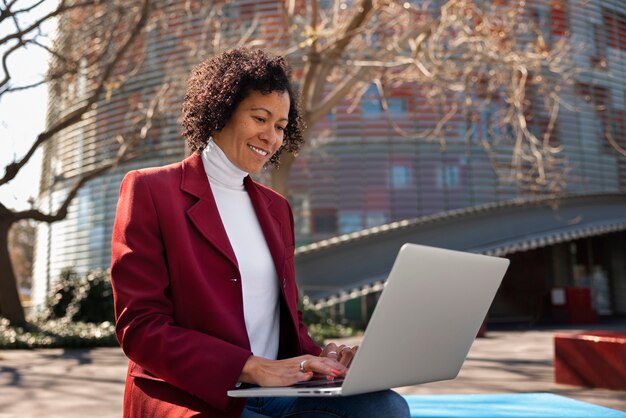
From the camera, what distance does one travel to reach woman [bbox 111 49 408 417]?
1.92m

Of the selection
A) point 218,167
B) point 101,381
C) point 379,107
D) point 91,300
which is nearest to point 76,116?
point 91,300

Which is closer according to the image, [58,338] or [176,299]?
[176,299]

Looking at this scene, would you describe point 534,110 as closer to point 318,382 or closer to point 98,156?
point 98,156

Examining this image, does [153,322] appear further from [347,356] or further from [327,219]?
[327,219]

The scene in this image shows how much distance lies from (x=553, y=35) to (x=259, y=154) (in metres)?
22.5

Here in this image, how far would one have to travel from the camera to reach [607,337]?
6.89 m

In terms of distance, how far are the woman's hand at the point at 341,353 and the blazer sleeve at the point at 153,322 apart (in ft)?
1.14

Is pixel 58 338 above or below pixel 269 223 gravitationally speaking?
below

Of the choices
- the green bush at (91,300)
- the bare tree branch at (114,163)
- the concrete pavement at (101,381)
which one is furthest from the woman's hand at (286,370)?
the green bush at (91,300)

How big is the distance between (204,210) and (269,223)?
11.0 inches

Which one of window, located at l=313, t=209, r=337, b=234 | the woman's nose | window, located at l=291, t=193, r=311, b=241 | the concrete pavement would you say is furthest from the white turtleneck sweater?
window, located at l=313, t=209, r=337, b=234

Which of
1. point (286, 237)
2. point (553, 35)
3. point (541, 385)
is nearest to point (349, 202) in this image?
point (553, 35)

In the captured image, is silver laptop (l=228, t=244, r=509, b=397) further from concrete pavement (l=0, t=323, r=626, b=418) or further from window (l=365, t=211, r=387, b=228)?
window (l=365, t=211, r=387, b=228)

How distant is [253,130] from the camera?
230cm
